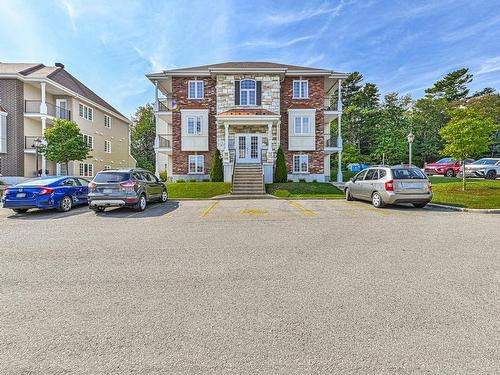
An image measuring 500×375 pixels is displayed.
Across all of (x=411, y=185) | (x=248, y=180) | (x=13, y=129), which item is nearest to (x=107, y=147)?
(x=13, y=129)

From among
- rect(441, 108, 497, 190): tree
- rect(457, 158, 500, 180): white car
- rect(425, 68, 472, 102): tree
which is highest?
rect(425, 68, 472, 102): tree

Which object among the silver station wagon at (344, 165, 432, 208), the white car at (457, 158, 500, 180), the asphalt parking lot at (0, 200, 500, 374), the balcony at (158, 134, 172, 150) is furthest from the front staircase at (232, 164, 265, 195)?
the white car at (457, 158, 500, 180)

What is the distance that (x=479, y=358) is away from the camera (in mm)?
2490

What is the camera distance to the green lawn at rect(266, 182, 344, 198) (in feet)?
55.3

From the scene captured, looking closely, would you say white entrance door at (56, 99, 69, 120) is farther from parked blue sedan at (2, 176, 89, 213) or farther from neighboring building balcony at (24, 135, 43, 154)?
parked blue sedan at (2, 176, 89, 213)

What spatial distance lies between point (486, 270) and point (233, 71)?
70.3 ft

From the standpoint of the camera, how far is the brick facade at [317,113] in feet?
77.7

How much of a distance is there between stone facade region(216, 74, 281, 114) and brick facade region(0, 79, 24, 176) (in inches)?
648

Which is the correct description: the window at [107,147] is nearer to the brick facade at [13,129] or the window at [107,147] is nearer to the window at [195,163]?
the brick facade at [13,129]

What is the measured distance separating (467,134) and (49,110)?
1206 inches

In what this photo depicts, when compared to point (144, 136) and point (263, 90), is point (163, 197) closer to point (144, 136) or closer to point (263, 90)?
point (263, 90)

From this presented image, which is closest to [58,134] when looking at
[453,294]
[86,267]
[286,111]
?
[286,111]

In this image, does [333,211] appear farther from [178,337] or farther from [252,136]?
[252,136]

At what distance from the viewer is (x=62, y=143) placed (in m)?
20.7
